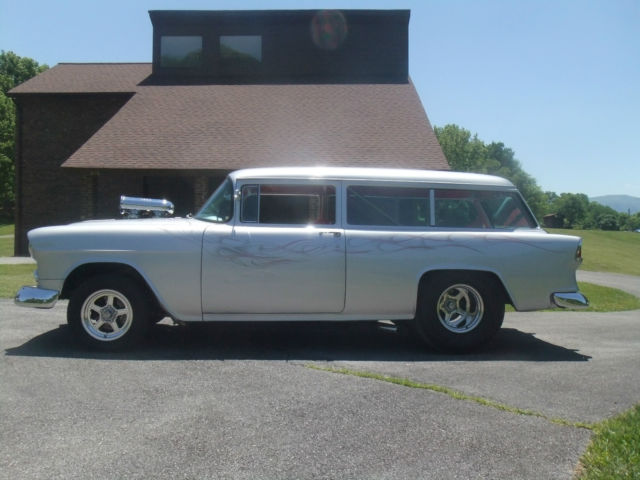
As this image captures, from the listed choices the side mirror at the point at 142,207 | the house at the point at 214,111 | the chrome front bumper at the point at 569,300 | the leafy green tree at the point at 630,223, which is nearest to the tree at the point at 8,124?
the house at the point at 214,111

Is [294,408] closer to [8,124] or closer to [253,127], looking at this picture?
[253,127]

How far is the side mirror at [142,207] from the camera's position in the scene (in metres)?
7.14

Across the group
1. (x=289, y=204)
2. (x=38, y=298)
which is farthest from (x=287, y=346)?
(x=38, y=298)

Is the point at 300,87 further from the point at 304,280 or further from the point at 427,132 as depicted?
the point at 304,280

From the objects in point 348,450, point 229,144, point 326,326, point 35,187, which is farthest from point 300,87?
point 348,450

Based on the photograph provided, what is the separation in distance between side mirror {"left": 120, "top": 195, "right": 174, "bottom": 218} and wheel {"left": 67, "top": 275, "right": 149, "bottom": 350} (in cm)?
166

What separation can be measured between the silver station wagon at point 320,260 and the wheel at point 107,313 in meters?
0.01

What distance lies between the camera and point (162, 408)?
4016 mm

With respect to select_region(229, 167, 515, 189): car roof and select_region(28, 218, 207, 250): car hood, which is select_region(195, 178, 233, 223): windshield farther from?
select_region(28, 218, 207, 250): car hood

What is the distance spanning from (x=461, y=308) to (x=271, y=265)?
78.3 inches

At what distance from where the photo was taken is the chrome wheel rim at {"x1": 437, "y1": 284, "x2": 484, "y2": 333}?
236 inches

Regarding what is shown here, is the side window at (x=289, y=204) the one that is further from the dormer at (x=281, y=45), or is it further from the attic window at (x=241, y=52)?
the attic window at (x=241, y=52)

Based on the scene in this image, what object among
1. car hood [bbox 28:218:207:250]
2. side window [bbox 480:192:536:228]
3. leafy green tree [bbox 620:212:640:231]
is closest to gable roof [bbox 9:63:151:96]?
car hood [bbox 28:218:207:250]

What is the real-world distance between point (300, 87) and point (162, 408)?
61.7ft
